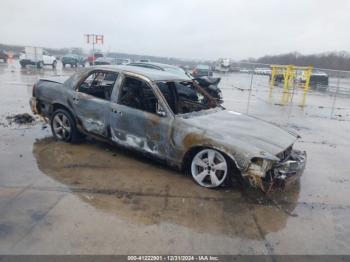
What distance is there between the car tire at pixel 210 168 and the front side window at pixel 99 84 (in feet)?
6.50

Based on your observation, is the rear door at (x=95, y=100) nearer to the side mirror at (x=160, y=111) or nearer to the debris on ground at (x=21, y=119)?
the side mirror at (x=160, y=111)

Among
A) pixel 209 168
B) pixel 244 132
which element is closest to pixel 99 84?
pixel 209 168

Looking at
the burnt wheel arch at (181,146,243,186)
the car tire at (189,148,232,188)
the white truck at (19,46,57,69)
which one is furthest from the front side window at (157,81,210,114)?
the white truck at (19,46,57,69)

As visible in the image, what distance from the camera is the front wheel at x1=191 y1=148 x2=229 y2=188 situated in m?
4.31

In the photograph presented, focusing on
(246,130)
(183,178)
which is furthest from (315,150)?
(183,178)

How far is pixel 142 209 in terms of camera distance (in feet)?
12.5

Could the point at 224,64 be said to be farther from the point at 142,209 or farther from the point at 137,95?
the point at 142,209

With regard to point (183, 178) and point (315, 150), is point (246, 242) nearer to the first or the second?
point (183, 178)

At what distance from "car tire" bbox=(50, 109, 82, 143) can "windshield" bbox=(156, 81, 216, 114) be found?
6.23 feet

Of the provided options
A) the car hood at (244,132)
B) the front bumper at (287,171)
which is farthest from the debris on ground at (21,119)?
the front bumper at (287,171)

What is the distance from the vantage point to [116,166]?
16.6 feet

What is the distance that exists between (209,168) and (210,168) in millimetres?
15

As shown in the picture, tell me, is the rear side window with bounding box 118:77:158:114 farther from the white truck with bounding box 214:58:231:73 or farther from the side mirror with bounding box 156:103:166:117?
the white truck with bounding box 214:58:231:73

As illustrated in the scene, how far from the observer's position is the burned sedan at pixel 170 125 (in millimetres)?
4145
